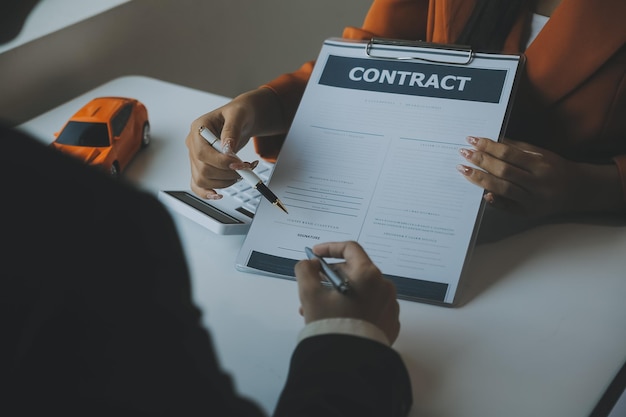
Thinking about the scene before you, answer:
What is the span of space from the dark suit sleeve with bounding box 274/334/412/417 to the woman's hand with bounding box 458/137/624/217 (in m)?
0.28

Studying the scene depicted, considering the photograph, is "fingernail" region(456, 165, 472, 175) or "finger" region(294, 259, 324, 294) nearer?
"finger" region(294, 259, 324, 294)

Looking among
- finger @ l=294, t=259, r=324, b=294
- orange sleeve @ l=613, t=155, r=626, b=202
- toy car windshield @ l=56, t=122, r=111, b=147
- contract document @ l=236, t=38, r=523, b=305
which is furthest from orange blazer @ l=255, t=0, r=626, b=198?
finger @ l=294, t=259, r=324, b=294

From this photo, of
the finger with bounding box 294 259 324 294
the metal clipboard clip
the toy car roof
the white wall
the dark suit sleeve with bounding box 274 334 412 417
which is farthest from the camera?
the white wall

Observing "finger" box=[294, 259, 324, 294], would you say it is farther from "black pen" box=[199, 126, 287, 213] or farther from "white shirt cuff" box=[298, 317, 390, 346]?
"black pen" box=[199, 126, 287, 213]

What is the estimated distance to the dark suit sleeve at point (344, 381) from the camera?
19.4 inches

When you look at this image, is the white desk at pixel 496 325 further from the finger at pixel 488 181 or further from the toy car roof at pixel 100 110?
the toy car roof at pixel 100 110

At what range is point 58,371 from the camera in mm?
331

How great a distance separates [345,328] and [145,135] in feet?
1.87

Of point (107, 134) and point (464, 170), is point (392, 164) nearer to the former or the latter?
point (464, 170)

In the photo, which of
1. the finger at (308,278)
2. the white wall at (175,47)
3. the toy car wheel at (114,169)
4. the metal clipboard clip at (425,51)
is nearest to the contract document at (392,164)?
the metal clipboard clip at (425,51)

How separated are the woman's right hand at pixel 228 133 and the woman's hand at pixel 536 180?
27cm

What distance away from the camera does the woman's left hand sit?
76 centimetres

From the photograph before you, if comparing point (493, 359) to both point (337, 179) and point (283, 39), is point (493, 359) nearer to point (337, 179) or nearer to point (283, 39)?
point (337, 179)

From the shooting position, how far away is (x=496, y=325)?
681 mm
